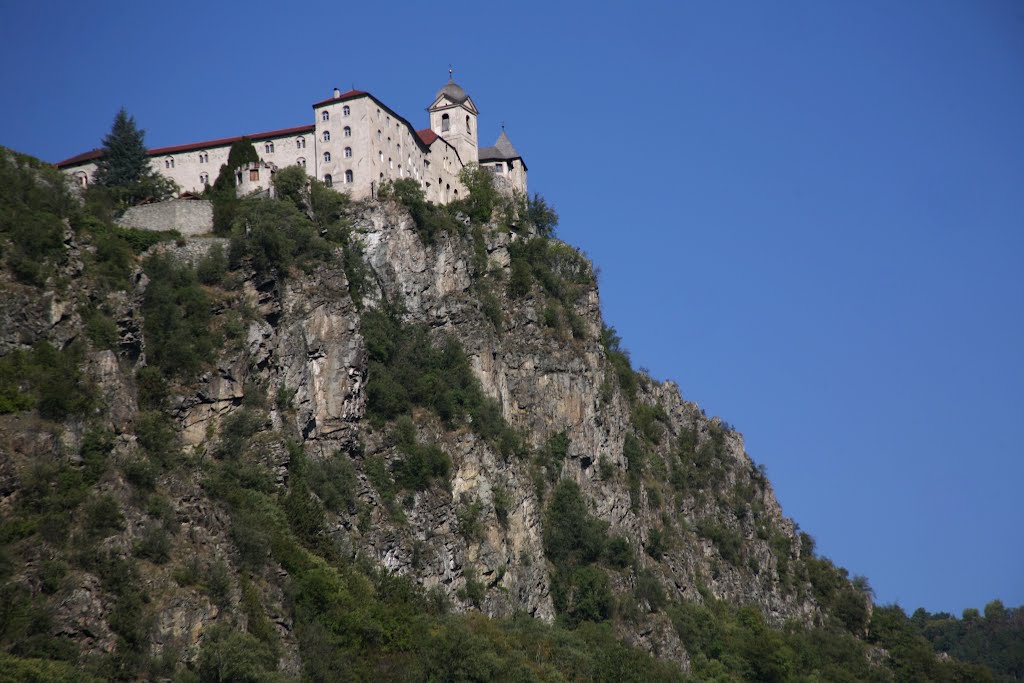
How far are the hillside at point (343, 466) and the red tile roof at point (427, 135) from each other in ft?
18.2

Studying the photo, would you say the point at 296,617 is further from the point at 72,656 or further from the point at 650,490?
the point at 650,490

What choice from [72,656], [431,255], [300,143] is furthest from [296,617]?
[300,143]

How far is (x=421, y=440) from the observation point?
8900cm

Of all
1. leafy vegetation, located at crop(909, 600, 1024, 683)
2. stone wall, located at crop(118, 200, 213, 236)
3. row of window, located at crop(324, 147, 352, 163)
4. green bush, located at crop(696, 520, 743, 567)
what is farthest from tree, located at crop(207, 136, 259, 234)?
leafy vegetation, located at crop(909, 600, 1024, 683)

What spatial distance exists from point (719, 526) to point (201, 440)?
168 ft

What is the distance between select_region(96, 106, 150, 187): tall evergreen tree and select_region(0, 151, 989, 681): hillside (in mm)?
6137

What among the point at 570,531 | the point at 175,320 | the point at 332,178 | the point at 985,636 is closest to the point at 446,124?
the point at 332,178

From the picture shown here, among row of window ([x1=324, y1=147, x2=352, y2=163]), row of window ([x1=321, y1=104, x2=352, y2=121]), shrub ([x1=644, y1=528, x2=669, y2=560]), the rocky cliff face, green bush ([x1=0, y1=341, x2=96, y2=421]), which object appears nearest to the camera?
green bush ([x1=0, y1=341, x2=96, y2=421])

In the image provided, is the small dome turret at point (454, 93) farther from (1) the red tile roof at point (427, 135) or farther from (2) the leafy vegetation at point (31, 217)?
(2) the leafy vegetation at point (31, 217)

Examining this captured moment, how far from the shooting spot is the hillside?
6500 cm

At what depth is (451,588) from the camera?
84938 mm

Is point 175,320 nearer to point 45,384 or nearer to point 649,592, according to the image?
point 45,384

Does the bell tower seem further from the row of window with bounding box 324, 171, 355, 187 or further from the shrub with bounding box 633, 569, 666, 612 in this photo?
the shrub with bounding box 633, 569, 666, 612

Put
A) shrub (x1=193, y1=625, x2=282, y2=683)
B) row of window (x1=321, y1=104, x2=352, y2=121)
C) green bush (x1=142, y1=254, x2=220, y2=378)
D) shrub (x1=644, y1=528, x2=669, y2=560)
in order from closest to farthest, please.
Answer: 1. shrub (x1=193, y1=625, x2=282, y2=683)
2. green bush (x1=142, y1=254, x2=220, y2=378)
3. row of window (x1=321, y1=104, x2=352, y2=121)
4. shrub (x1=644, y1=528, x2=669, y2=560)
